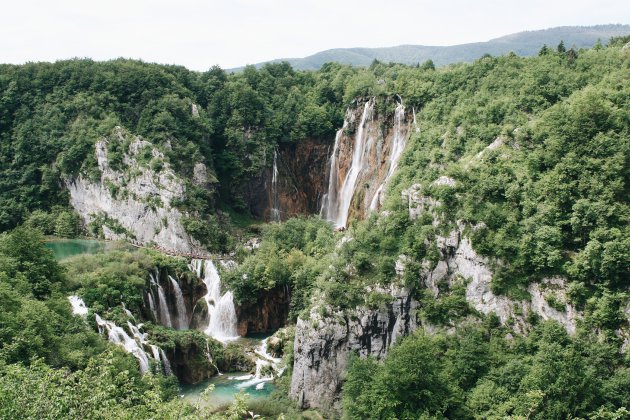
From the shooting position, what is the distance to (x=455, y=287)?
33.5 m

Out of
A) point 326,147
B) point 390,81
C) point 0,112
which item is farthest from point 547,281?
point 0,112

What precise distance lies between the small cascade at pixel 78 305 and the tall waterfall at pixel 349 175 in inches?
1242

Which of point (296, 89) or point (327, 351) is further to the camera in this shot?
point (296, 89)

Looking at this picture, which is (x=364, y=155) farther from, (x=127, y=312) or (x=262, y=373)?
(x=127, y=312)

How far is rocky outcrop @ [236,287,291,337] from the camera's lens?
152 feet

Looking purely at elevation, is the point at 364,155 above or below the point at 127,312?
above

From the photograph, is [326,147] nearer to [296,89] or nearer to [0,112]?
[296,89]

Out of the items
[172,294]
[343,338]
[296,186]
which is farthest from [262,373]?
[296,186]

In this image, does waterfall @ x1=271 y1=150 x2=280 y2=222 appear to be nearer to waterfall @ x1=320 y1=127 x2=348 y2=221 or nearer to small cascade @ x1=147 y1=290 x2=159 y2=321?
waterfall @ x1=320 y1=127 x2=348 y2=221

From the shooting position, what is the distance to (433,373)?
28125mm

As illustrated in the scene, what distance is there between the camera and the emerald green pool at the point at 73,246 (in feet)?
188

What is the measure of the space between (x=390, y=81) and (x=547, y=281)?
37244 mm

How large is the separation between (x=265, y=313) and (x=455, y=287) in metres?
19.0

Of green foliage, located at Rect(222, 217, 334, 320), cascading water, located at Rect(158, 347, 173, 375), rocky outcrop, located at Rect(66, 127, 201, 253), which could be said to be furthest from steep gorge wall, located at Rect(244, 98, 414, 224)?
cascading water, located at Rect(158, 347, 173, 375)
